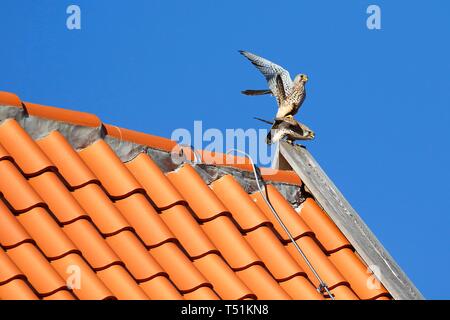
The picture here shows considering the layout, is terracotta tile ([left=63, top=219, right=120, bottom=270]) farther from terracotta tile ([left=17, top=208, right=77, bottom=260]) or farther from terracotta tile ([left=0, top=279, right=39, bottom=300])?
terracotta tile ([left=0, top=279, right=39, bottom=300])

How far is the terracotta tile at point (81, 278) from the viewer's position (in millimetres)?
8047

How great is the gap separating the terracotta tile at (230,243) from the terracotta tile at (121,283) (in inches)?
34.6

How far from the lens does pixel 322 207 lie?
32.2ft

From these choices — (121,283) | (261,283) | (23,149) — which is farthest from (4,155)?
(261,283)

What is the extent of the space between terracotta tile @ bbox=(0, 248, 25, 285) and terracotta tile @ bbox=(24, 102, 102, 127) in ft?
5.22

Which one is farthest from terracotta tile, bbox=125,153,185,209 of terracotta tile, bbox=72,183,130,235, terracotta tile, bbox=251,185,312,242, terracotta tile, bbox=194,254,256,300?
terracotta tile, bbox=251,185,312,242

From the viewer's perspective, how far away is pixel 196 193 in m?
9.42

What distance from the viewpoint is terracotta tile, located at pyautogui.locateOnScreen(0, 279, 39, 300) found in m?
7.74

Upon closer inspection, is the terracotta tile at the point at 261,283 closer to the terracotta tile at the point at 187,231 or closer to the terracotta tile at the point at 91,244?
the terracotta tile at the point at 187,231

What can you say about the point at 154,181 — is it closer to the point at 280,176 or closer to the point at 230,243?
the point at 230,243

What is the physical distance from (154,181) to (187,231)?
0.52 metres

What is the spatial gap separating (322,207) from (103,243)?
6.29 feet

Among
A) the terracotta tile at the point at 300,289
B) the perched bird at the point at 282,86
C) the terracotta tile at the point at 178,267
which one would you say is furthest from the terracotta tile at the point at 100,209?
the perched bird at the point at 282,86
